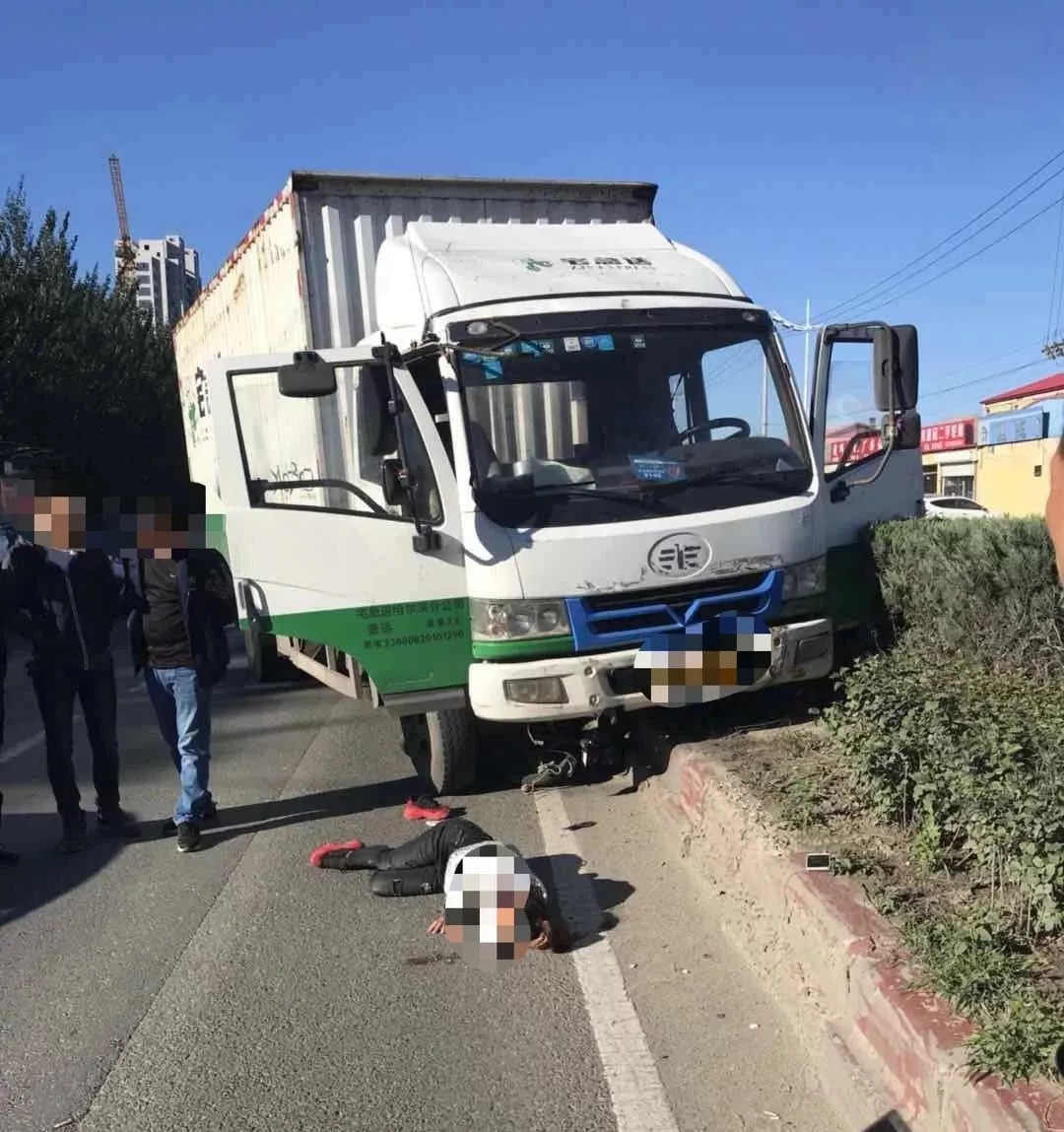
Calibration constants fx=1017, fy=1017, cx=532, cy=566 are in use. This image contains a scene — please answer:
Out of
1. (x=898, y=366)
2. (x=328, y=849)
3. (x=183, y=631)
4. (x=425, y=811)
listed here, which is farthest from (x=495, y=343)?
(x=328, y=849)

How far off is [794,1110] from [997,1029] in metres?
0.71

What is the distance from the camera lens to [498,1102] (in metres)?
2.98

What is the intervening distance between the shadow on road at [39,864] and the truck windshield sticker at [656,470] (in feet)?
10.8

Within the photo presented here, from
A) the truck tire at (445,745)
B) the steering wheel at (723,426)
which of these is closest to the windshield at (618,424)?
the steering wheel at (723,426)

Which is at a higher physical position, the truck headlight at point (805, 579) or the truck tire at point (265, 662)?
the truck headlight at point (805, 579)

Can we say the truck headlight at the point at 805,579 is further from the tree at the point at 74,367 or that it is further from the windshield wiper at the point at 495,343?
the tree at the point at 74,367

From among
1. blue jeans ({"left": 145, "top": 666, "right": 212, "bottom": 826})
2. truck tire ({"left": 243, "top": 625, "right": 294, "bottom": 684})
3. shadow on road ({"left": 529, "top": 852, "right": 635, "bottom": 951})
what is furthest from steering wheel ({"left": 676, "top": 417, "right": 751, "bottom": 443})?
truck tire ({"left": 243, "top": 625, "right": 294, "bottom": 684})

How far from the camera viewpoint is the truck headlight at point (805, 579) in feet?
17.4

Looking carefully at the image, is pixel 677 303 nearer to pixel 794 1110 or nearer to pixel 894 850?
pixel 894 850

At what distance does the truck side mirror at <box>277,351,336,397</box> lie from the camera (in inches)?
189

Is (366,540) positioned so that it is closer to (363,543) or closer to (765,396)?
(363,543)

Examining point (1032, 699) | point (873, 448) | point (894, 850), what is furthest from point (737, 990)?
point (873, 448)

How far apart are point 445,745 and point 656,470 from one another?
1869 millimetres

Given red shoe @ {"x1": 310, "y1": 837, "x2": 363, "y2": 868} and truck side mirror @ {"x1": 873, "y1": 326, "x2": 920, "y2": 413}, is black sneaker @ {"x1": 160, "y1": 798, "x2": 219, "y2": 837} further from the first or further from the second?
Answer: truck side mirror @ {"x1": 873, "y1": 326, "x2": 920, "y2": 413}
